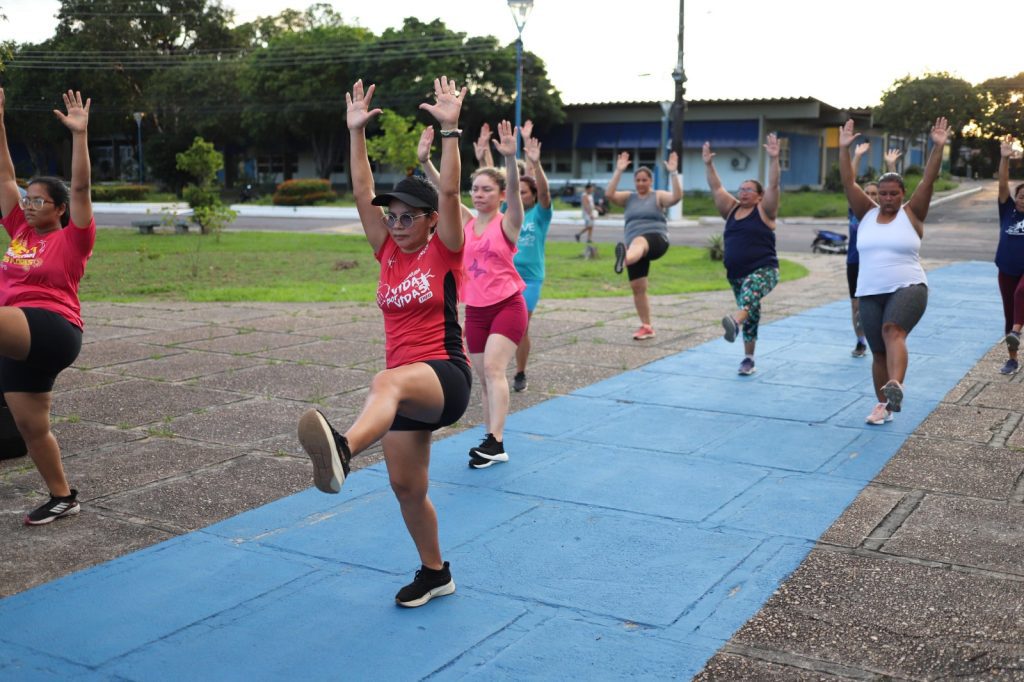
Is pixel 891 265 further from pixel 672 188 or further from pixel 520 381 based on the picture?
pixel 672 188

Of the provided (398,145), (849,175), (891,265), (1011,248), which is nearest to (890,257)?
(891,265)

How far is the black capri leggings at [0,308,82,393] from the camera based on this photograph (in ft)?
16.6

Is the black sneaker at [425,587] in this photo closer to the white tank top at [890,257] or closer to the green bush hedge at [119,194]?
the white tank top at [890,257]

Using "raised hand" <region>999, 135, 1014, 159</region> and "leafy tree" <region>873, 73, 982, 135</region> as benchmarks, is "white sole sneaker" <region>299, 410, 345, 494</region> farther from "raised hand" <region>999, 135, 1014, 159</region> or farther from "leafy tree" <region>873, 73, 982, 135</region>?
"leafy tree" <region>873, 73, 982, 135</region>

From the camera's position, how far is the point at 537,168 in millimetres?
7340

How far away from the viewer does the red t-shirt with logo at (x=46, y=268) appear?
5.21m

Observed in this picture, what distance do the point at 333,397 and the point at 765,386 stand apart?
Answer: 12.5 ft

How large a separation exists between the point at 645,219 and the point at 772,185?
2195 millimetres

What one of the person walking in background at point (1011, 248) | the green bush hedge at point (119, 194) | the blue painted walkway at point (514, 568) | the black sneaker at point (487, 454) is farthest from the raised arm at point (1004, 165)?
the green bush hedge at point (119, 194)

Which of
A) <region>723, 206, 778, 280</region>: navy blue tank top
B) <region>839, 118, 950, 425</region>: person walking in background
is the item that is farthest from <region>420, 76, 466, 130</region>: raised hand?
<region>723, 206, 778, 280</region>: navy blue tank top

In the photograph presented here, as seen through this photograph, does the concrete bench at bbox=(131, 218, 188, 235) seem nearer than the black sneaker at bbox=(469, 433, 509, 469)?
No

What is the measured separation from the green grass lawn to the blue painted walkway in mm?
8404

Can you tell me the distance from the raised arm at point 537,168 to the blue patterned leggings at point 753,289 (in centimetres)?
251

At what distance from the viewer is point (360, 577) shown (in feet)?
15.1
